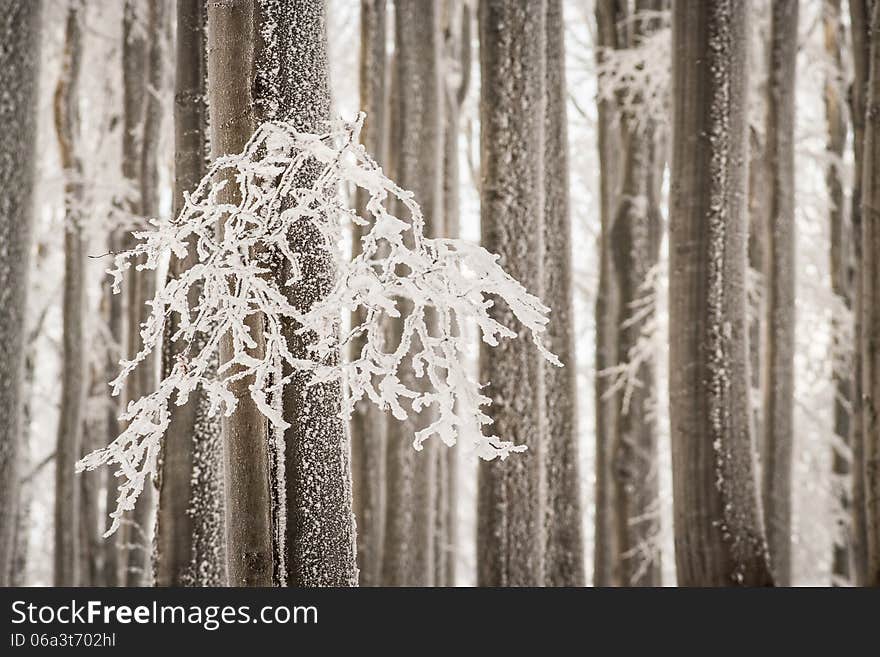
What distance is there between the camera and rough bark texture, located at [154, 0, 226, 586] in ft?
15.6

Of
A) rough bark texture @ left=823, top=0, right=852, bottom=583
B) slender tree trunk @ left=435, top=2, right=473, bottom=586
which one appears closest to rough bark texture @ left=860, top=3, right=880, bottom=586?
slender tree trunk @ left=435, top=2, right=473, bottom=586

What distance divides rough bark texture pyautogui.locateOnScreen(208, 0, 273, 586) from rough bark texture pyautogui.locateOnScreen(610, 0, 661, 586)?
16.1 feet

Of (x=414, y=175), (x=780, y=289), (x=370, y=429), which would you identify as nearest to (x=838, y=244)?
(x=780, y=289)

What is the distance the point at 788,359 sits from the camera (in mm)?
7379

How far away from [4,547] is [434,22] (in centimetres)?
491

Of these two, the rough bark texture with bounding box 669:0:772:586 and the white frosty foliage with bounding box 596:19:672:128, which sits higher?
the white frosty foliage with bounding box 596:19:672:128

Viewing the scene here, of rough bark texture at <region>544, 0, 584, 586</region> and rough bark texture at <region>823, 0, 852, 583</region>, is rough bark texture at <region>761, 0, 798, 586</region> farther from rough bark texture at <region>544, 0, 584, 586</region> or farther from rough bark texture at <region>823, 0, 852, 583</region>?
rough bark texture at <region>823, 0, 852, 583</region>

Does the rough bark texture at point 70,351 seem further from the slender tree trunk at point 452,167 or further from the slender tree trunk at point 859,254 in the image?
the slender tree trunk at point 859,254

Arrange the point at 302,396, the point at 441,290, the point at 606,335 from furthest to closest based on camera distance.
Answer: the point at 606,335
the point at 302,396
the point at 441,290

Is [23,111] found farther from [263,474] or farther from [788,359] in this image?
[788,359]

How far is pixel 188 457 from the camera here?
475 cm

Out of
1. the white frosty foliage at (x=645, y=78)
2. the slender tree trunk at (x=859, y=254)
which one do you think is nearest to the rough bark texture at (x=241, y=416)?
the slender tree trunk at (x=859, y=254)

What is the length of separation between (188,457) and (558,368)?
2.68 m

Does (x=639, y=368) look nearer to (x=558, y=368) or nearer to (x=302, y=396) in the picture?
(x=558, y=368)
